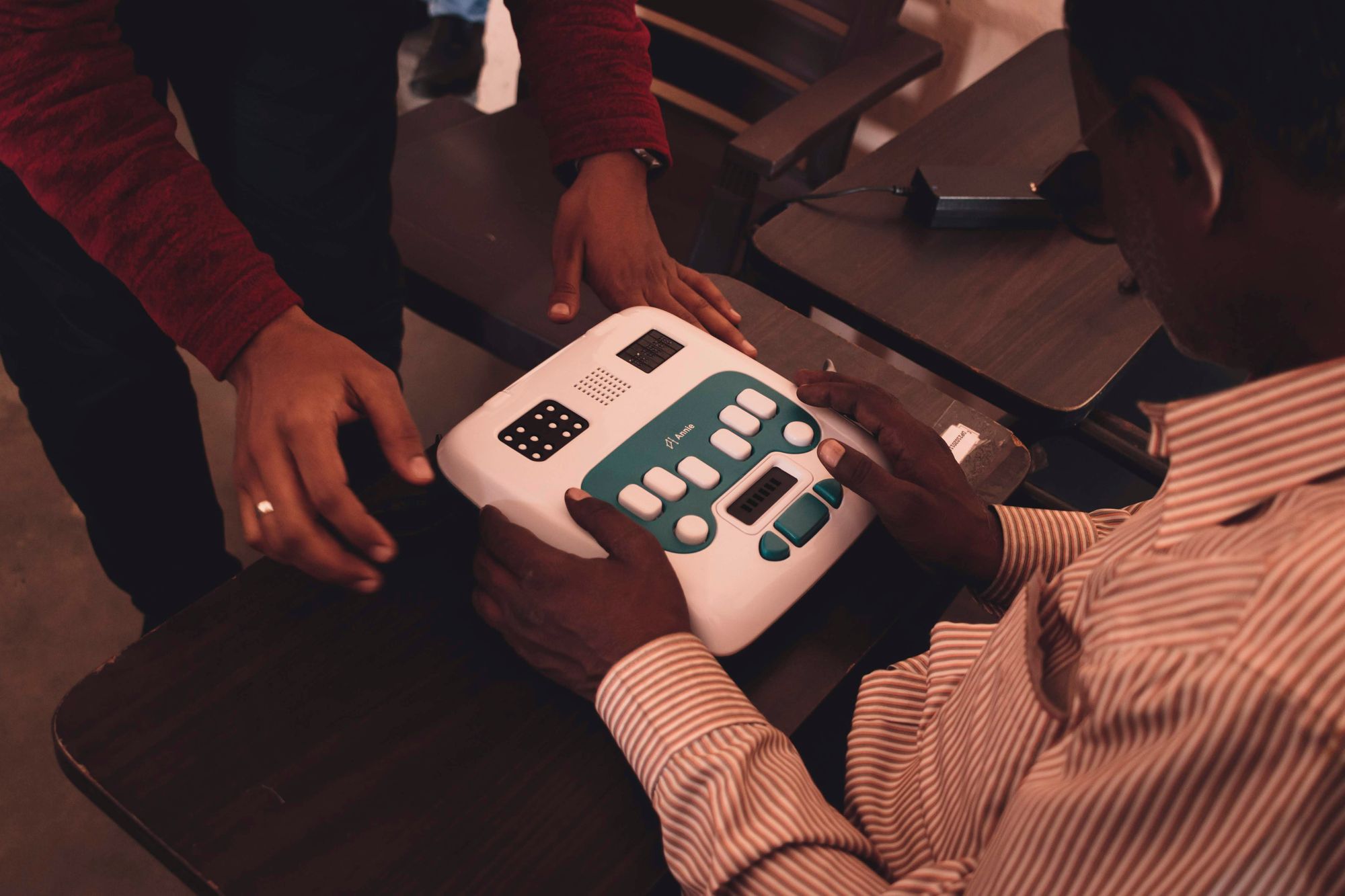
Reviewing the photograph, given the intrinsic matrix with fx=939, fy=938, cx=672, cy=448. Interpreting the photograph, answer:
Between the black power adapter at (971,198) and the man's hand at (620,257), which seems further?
the black power adapter at (971,198)

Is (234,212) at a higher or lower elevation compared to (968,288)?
lower

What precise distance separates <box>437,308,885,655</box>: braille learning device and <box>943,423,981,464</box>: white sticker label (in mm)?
132

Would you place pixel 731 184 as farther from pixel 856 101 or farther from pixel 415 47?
pixel 415 47

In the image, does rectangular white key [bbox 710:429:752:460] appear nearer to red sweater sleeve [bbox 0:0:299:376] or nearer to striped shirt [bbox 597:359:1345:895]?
striped shirt [bbox 597:359:1345:895]

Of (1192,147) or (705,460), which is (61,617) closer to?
(705,460)

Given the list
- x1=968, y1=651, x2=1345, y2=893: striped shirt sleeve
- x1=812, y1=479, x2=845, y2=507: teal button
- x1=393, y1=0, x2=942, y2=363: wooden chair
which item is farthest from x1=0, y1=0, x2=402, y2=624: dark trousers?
x1=968, y1=651, x2=1345, y2=893: striped shirt sleeve

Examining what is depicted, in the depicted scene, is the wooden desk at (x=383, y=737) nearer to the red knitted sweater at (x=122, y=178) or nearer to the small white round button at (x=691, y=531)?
the small white round button at (x=691, y=531)

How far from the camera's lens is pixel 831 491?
741 mm

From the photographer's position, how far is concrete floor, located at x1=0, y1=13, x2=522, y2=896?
4.27 feet

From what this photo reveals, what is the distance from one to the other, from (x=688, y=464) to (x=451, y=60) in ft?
7.92

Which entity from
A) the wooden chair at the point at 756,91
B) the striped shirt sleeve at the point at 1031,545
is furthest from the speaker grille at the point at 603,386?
the wooden chair at the point at 756,91

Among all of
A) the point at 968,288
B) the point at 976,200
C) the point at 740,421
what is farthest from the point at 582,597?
the point at 976,200

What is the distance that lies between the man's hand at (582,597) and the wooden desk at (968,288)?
53 cm

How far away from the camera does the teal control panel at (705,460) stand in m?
0.70
